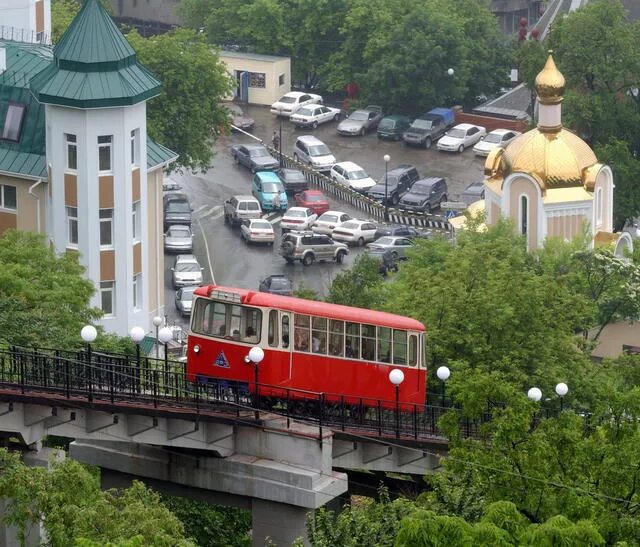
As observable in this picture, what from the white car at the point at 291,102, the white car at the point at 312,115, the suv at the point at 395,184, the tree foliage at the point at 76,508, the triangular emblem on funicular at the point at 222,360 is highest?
the white car at the point at 291,102

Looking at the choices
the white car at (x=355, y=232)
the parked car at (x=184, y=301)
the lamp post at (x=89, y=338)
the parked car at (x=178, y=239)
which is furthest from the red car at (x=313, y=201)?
A: the lamp post at (x=89, y=338)

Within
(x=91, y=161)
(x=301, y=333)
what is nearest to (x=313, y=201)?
→ (x=91, y=161)

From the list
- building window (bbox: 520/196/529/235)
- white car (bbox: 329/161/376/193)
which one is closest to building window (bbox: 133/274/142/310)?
building window (bbox: 520/196/529/235)

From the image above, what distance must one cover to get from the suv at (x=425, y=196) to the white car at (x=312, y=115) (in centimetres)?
1237

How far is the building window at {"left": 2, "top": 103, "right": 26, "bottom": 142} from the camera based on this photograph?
289 feet

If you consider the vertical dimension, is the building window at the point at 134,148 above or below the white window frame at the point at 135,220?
above

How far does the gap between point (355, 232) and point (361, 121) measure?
17.5 meters

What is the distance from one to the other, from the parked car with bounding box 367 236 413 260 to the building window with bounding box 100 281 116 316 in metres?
20.9

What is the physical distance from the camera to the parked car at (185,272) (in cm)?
10131

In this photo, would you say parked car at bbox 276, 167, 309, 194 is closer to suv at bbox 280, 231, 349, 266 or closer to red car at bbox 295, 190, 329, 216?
red car at bbox 295, 190, 329, 216

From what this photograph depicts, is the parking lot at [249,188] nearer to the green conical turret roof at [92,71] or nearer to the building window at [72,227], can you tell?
the building window at [72,227]

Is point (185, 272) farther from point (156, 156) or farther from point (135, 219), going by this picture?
point (135, 219)

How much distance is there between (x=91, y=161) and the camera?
85188 mm

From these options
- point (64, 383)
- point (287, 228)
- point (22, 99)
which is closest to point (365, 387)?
point (64, 383)
